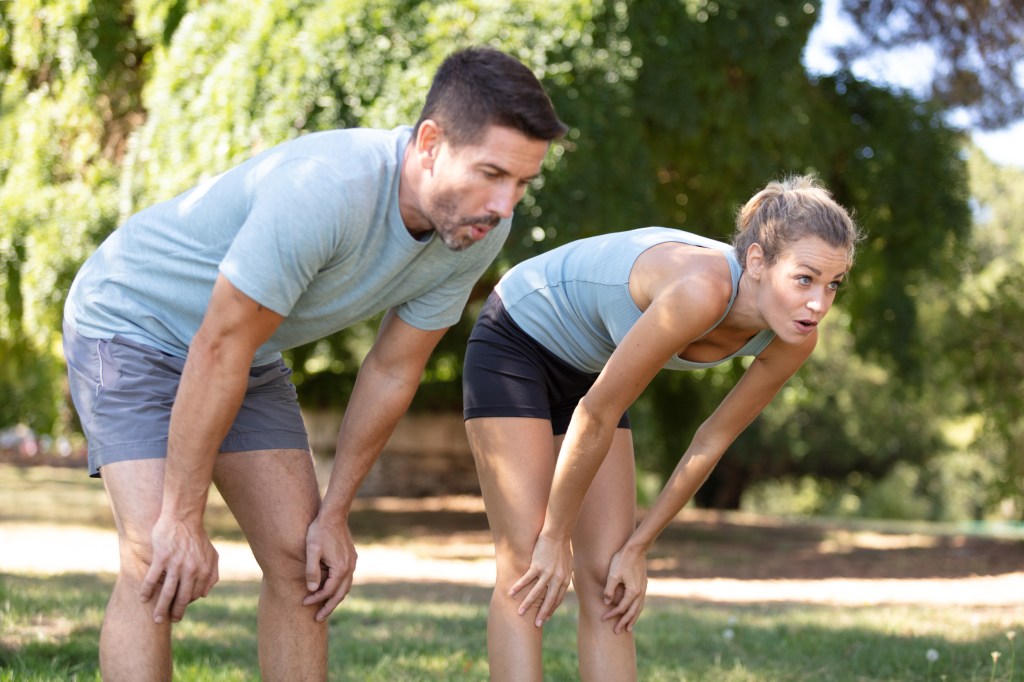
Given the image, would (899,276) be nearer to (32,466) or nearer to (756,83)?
(756,83)

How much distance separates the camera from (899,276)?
10703mm

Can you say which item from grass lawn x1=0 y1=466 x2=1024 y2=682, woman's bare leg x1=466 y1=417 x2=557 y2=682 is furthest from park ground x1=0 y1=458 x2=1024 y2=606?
woman's bare leg x1=466 y1=417 x2=557 y2=682

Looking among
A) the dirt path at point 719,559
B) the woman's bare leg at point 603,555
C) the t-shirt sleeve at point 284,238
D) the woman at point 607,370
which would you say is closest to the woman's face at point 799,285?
the woman at point 607,370

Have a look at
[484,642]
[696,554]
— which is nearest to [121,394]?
[484,642]

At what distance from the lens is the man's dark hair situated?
7.97 feet

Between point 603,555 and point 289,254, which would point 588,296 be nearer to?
point 603,555

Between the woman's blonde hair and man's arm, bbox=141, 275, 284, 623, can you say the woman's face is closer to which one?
the woman's blonde hair

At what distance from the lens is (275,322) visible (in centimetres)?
251

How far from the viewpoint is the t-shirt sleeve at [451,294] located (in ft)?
9.54

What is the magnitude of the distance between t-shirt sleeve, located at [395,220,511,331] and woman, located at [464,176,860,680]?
0.96 ft

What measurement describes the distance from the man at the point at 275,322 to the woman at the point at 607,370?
1.08ft

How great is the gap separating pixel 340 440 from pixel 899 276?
8.77 m

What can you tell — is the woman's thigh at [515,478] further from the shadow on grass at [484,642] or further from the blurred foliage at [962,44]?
the blurred foliage at [962,44]

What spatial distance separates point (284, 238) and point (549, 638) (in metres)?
3.09
